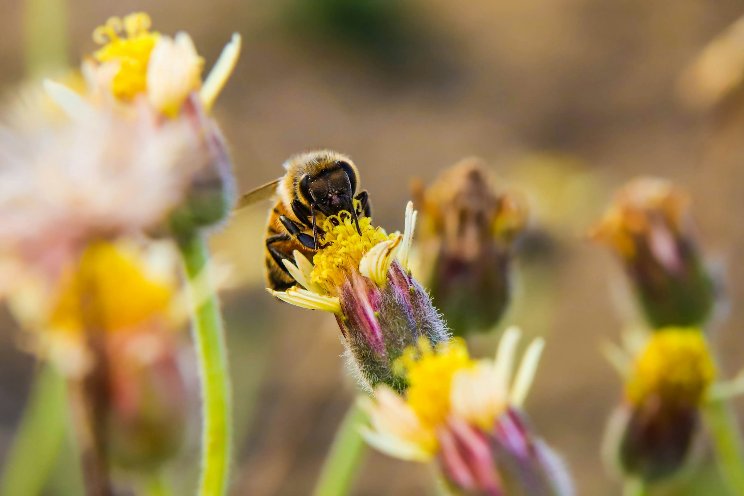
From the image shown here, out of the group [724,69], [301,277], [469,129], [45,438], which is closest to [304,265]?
[301,277]

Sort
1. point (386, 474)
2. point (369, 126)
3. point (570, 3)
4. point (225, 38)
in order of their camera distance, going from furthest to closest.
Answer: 1. point (570, 3)
2. point (225, 38)
3. point (369, 126)
4. point (386, 474)

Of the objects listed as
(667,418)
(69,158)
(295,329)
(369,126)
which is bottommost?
(667,418)

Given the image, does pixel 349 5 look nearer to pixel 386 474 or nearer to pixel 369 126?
pixel 369 126

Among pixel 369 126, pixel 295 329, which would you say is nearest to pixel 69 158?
pixel 295 329

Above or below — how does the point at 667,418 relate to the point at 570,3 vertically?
below

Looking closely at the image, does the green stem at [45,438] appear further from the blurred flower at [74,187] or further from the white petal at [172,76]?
the blurred flower at [74,187]

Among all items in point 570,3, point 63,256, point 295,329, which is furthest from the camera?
point 570,3
